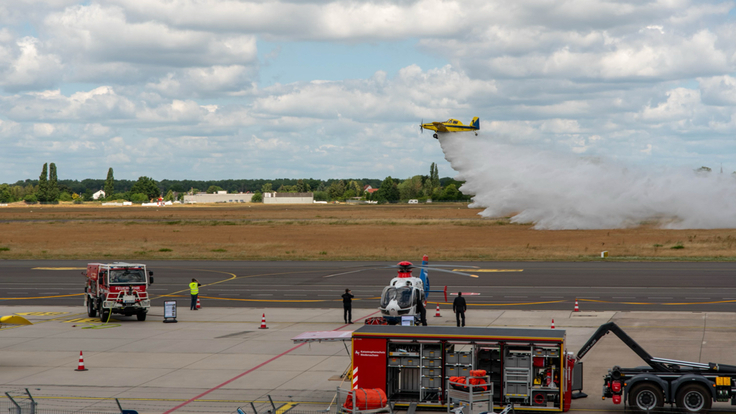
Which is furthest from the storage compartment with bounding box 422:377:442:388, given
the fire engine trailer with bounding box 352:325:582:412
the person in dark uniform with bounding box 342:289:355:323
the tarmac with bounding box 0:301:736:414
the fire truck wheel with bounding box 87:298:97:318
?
the fire truck wheel with bounding box 87:298:97:318

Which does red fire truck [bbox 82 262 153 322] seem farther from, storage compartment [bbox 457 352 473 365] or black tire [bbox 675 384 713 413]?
black tire [bbox 675 384 713 413]

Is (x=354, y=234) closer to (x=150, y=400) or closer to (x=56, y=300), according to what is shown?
(x=56, y=300)

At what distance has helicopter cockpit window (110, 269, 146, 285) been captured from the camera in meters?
36.0

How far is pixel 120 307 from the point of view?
117ft

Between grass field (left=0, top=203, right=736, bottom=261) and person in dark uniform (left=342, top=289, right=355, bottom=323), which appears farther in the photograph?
grass field (left=0, top=203, right=736, bottom=261)

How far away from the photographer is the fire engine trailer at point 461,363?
59.7 ft

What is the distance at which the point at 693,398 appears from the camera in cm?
1777

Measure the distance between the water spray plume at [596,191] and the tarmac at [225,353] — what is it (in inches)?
2198

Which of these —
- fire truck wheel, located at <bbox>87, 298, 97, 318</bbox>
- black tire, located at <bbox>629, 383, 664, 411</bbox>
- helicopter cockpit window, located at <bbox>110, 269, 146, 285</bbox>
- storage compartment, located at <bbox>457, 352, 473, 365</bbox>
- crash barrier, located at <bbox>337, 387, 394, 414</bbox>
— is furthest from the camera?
fire truck wheel, located at <bbox>87, 298, 97, 318</bbox>

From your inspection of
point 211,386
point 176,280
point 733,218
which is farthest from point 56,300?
point 733,218

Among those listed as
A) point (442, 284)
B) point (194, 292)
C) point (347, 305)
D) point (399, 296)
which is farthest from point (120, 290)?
point (442, 284)

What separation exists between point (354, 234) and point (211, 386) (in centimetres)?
7422

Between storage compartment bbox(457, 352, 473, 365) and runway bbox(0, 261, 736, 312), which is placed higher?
storage compartment bbox(457, 352, 473, 365)

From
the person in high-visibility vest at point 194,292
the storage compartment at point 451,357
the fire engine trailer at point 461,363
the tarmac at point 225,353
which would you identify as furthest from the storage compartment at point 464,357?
the person in high-visibility vest at point 194,292
